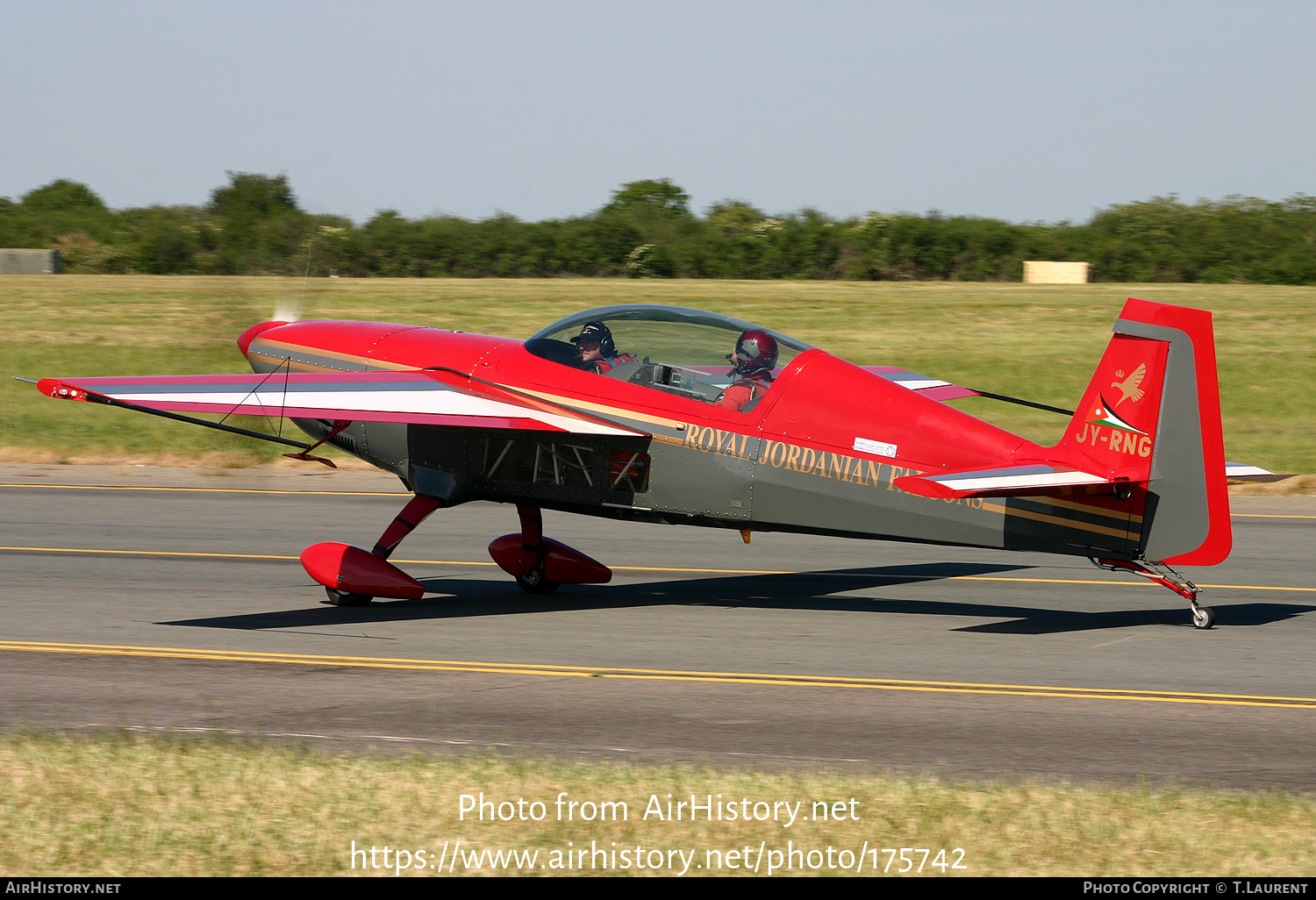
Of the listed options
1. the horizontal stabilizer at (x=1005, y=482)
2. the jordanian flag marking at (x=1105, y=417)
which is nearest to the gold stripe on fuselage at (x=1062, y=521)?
the horizontal stabilizer at (x=1005, y=482)

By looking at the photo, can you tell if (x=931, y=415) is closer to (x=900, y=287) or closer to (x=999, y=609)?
(x=999, y=609)

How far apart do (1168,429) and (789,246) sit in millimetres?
55681

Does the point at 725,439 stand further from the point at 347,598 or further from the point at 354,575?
the point at 347,598

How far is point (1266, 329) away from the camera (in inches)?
1561

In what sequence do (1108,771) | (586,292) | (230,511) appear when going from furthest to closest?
(586,292) < (230,511) < (1108,771)

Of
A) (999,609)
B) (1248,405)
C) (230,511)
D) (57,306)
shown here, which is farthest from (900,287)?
(999,609)

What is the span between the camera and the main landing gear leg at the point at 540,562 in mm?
12898

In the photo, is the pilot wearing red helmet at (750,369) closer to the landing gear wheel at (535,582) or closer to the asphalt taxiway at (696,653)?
Answer: the asphalt taxiway at (696,653)

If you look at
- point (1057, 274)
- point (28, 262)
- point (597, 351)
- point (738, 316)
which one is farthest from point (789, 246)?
point (597, 351)

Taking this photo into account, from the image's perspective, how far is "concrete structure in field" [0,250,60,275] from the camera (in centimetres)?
6353

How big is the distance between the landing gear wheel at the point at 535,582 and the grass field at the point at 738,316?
11.5 m

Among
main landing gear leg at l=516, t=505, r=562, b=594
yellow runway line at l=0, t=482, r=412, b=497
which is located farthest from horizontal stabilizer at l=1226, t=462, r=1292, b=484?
yellow runway line at l=0, t=482, r=412, b=497

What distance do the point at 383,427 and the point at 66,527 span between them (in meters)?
5.84

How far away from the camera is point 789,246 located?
64500 millimetres
